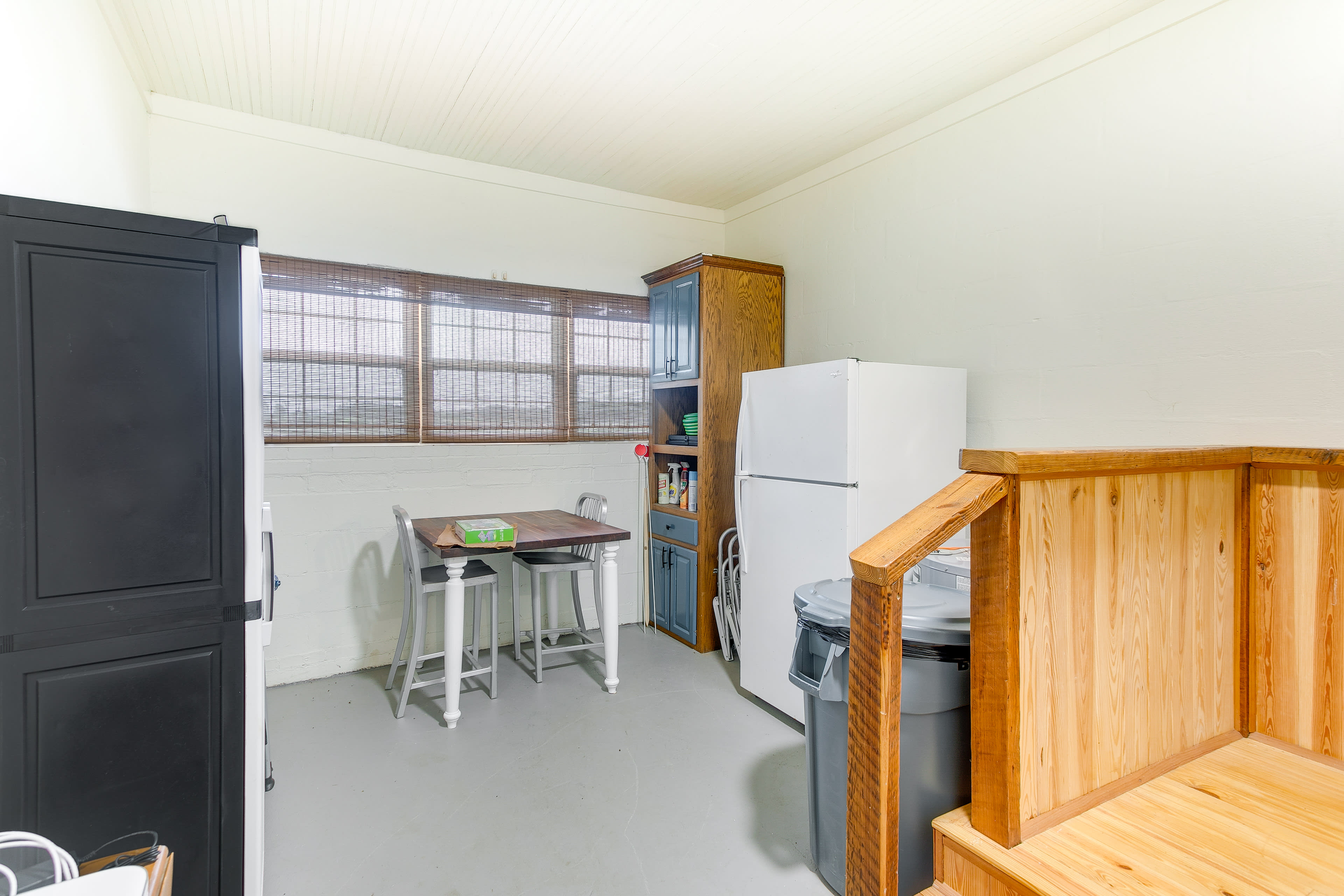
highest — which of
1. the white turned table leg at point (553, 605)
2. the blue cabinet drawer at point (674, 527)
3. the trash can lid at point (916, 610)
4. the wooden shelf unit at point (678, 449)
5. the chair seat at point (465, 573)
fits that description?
the wooden shelf unit at point (678, 449)

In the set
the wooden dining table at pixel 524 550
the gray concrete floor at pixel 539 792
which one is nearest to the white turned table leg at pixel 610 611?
the wooden dining table at pixel 524 550

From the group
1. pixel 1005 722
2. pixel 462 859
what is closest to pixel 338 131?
pixel 462 859

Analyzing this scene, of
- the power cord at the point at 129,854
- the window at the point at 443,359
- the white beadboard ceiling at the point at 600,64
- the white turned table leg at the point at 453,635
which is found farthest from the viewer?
the window at the point at 443,359

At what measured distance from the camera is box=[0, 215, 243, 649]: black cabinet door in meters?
1.32

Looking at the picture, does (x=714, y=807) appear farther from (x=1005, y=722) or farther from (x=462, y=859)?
(x=1005, y=722)

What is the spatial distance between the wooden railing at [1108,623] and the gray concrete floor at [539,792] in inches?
45.4

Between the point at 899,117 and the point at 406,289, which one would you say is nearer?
the point at 899,117

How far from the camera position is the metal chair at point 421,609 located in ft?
10.1

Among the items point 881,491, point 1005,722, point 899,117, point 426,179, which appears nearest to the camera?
point 1005,722

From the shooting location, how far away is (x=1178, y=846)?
3.63 feet

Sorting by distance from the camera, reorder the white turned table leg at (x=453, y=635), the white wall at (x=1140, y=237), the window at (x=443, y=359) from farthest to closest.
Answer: the window at (x=443, y=359) < the white turned table leg at (x=453, y=635) < the white wall at (x=1140, y=237)

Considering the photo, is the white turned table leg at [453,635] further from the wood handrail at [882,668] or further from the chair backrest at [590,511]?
the wood handrail at [882,668]

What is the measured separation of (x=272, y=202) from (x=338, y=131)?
1.69 feet

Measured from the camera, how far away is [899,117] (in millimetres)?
3229
